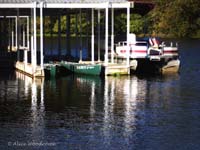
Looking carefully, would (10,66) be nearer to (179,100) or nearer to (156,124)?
(179,100)

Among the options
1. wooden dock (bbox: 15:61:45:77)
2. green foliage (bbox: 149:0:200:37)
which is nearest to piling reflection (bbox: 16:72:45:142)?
wooden dock (bbox: 15:61:45:77)

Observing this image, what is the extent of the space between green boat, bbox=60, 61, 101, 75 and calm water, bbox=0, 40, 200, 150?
1341 mm

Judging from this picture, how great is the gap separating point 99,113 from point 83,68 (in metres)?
19.0

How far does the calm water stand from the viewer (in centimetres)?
2801

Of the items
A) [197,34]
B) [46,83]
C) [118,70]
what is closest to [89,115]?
[46,83]

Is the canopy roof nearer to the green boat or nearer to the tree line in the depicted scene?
the green boat

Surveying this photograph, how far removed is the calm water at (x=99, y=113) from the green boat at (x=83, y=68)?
1341 millimetres

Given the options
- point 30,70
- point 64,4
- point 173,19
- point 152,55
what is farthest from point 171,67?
point 173,19

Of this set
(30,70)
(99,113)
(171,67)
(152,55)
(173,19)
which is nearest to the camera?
(99,113)

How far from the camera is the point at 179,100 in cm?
4022

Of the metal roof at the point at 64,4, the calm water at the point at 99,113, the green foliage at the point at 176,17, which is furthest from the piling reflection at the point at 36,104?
the green foliage at the point at 176,17

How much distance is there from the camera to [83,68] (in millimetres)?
53750

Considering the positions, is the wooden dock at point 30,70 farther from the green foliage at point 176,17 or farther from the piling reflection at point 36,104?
the green foliage at point 176,17

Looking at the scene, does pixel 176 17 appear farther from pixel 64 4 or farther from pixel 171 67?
pixel 64 4
